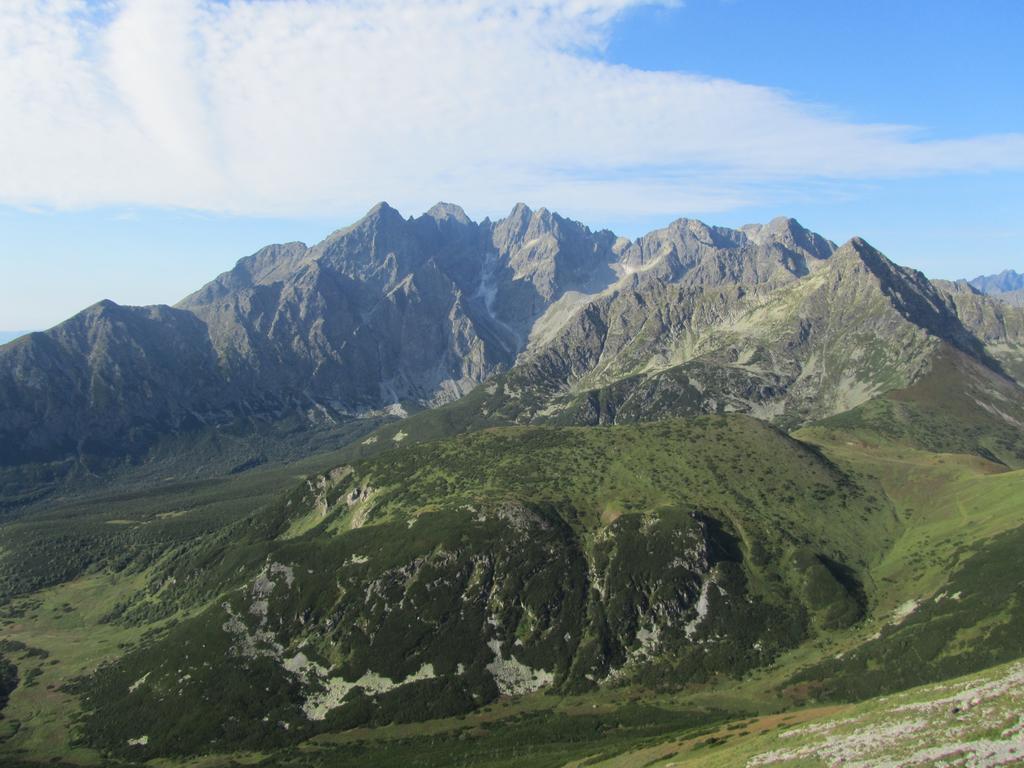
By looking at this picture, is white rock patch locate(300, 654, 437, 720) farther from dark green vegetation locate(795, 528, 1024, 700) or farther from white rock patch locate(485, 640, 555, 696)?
dark green vegetation locate(795, 528, 1024, 700)

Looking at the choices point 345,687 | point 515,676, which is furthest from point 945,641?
point 345,687

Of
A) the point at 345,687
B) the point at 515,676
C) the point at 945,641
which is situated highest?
the point at 345,687

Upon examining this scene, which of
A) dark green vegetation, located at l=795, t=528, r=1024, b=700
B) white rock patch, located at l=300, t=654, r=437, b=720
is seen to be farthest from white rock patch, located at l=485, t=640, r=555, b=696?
dark green vegetation, located at l=795, t=528, r=1024, b=700

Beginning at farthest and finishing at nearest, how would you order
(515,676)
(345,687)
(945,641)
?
1. (515,676)
2. (345,687)
3. (945,641)

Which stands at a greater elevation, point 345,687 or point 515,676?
point 345,687

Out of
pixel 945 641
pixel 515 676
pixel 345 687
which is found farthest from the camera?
pixel 515 676

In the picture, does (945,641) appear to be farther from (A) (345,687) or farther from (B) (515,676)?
(A) (345,687)

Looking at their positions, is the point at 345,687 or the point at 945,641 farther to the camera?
the point at 345,687

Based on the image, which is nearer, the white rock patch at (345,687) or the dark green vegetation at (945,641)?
the dark green vegetation at (945,641)

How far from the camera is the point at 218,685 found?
192500mm

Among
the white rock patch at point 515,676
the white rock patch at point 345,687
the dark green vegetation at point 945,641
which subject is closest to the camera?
the dark green vegetation at point 945,641

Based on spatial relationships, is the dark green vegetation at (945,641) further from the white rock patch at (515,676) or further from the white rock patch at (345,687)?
the white rock patch at (345,687)

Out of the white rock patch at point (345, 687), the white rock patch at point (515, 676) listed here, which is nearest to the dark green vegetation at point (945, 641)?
the white rock patch at point (515, 676)

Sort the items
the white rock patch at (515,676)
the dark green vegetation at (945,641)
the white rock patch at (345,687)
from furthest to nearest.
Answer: the white rock patch at (515,676) → the white rock patch at (345,687) → the dark green vegetation at (945,641)
